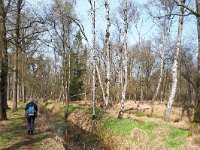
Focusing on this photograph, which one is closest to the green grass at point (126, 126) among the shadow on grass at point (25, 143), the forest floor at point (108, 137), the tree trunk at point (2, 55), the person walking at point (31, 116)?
the forest floor at point (108, 137)

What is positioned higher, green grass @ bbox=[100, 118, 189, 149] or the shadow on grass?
green grass @ bbox=[100, 118, 189, 149]

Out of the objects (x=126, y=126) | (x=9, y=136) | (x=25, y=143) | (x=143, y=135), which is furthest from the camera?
(x=126, y=126)

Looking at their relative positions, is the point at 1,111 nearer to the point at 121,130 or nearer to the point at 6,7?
the point at 6,7

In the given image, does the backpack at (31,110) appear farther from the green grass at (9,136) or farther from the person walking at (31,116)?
the green grass at (9,136)

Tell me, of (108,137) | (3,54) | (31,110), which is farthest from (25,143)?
(3,54)

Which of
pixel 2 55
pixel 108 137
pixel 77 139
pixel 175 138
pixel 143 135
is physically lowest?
pixel 77 139

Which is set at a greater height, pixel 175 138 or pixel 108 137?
pixel 175 138

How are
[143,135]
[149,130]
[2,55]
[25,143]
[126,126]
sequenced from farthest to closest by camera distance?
[2,55] < [126,126] < [149,130] < [143,135] < [25,143]

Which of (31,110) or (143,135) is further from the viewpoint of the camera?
(31,110)

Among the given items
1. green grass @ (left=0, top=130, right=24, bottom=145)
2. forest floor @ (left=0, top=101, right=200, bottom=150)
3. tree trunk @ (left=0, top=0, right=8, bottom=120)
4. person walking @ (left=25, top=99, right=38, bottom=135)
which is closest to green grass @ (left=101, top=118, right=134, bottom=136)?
forest floor @ (left=0, top=101, right=200, bottom=150)

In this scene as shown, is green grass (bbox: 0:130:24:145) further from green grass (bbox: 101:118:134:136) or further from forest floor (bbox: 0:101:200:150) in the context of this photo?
green grass (bbox: 101:118:134:136)

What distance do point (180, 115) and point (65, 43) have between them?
16.0 metres

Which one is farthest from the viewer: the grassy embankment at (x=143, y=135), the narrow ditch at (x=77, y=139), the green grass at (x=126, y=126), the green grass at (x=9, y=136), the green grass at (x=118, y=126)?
the narrow ditch at (x=77, y=139)

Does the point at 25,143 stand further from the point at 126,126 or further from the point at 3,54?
the point at 3,54
